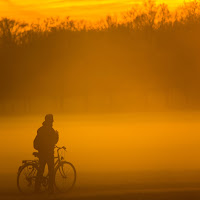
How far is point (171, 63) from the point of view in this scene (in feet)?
235

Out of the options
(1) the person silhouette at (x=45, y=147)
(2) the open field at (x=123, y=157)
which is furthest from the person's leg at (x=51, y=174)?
(2) the open field at (x=123, y=157)

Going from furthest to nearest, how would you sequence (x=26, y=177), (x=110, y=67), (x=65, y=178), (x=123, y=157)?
(x=110, y=67)
(x=123, y=157)
(x=65, y=178)
(x=26, y=177)

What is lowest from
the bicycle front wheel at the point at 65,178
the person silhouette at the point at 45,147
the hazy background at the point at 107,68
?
the bicycle front wheel at the point at 65,178

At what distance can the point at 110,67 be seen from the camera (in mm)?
73188

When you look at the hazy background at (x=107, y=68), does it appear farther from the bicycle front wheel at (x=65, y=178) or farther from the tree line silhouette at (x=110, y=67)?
the bicycle front wheel at (x=65, y=178)

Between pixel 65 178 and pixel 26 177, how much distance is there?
0.73 meters

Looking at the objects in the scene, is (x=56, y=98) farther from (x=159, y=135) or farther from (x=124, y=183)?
(x=124, y=183)

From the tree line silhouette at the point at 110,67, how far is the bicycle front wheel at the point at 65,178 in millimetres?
54728

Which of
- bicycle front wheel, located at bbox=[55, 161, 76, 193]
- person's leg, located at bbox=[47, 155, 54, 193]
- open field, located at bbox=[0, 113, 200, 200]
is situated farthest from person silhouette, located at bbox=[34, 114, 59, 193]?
open field, located at bbox=[0, 113, 200, 200]

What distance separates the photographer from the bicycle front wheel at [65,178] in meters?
14.0

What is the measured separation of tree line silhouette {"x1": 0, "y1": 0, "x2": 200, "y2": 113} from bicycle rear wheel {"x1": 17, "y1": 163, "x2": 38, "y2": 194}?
5491 centimetres

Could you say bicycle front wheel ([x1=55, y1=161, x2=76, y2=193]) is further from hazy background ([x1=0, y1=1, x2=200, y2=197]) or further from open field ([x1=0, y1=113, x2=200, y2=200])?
hazy background ([x1=0, y1=1, x2=200, y2=197])

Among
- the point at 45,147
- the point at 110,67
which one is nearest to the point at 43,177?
the point at 45,147

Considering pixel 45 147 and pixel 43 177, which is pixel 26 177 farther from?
pixel 45 147
